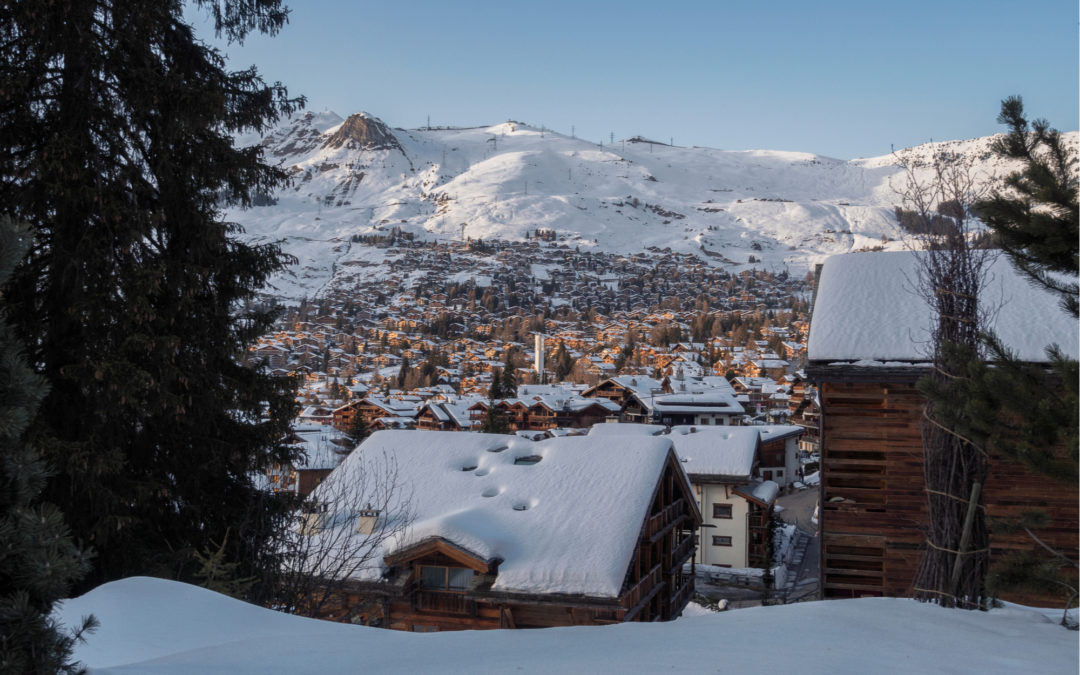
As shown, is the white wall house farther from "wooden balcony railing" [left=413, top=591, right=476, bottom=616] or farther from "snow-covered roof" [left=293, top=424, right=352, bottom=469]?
"wooden balcony railing" [left=413, top=591, right=476, bottom=616]

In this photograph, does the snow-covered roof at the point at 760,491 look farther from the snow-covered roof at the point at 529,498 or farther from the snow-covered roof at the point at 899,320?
the snow-covered roof at the point at 899,320

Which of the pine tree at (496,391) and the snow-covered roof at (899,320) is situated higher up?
the snow-covered roof at (899,320)

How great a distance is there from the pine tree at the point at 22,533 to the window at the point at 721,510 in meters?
23.6

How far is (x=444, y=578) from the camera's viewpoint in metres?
12.0

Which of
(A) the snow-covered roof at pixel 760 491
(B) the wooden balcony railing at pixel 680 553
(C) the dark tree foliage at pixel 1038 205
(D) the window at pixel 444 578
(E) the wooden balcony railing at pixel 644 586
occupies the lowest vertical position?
(A) the snow-covered roof at pixel 760 491

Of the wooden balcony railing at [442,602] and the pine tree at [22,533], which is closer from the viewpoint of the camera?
the pine tree at [22,533]

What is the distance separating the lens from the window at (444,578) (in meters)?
11.9

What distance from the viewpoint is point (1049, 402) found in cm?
436

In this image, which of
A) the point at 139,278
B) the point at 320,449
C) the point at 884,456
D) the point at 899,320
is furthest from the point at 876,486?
the point at 320,449

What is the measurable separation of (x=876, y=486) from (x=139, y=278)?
807 centimetres

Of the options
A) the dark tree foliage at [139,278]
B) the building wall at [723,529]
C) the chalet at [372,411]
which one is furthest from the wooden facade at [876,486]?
the chalet at [372,411]

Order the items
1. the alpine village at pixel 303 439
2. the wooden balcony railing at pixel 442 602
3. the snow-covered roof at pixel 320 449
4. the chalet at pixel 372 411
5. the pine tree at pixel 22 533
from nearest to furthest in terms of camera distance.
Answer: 1. the pine tree at pixel 22 533
2. the alpine village at pixel 303 439
3. the snow-covered roof at pixel 320 449
4. the wooden balcony railing at pixel 442 602
5. the chalet at pixel 372 411

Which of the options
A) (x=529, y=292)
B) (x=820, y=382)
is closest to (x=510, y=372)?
(x=820, y=382)

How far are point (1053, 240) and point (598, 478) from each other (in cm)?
1005
